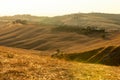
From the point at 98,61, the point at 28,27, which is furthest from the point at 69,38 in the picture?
the point at 98,61

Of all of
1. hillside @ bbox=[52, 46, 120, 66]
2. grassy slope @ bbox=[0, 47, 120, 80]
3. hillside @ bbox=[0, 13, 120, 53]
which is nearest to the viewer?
grassy slope @ bbox=[0, 47, 120, 80]

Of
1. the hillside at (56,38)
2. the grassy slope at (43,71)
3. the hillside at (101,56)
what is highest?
the grassy slope at (43,71)

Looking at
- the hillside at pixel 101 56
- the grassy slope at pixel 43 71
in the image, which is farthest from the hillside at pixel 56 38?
the grassy slope at pixel 43 71

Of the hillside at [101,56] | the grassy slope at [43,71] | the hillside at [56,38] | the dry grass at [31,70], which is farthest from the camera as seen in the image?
the hillside at [56,38]

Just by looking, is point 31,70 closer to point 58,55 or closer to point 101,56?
point 58,55

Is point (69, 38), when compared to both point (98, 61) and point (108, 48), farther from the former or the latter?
point (98, 61)

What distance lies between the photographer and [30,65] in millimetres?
25641

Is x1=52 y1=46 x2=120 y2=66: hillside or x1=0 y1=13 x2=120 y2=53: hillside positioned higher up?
x1=52 y1=46 x2=120 y2=66: hillside

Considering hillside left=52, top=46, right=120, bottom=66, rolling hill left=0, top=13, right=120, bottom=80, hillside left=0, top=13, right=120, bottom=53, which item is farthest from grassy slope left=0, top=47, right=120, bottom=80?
hillside left=0, top=13, right=120, bottom=53

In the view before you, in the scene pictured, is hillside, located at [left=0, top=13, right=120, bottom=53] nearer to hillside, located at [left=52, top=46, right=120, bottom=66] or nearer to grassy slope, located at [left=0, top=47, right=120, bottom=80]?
hillside, located at [left=52, top=46, right=120, bottom=66]

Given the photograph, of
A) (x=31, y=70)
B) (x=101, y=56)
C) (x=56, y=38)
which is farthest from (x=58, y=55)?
(x=56, y=38)

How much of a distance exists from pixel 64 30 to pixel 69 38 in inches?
692

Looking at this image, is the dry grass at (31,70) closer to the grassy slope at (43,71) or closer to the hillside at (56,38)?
the grassy slope at (43,71)

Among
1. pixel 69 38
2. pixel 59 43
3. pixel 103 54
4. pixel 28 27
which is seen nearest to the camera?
pixel 103 54
